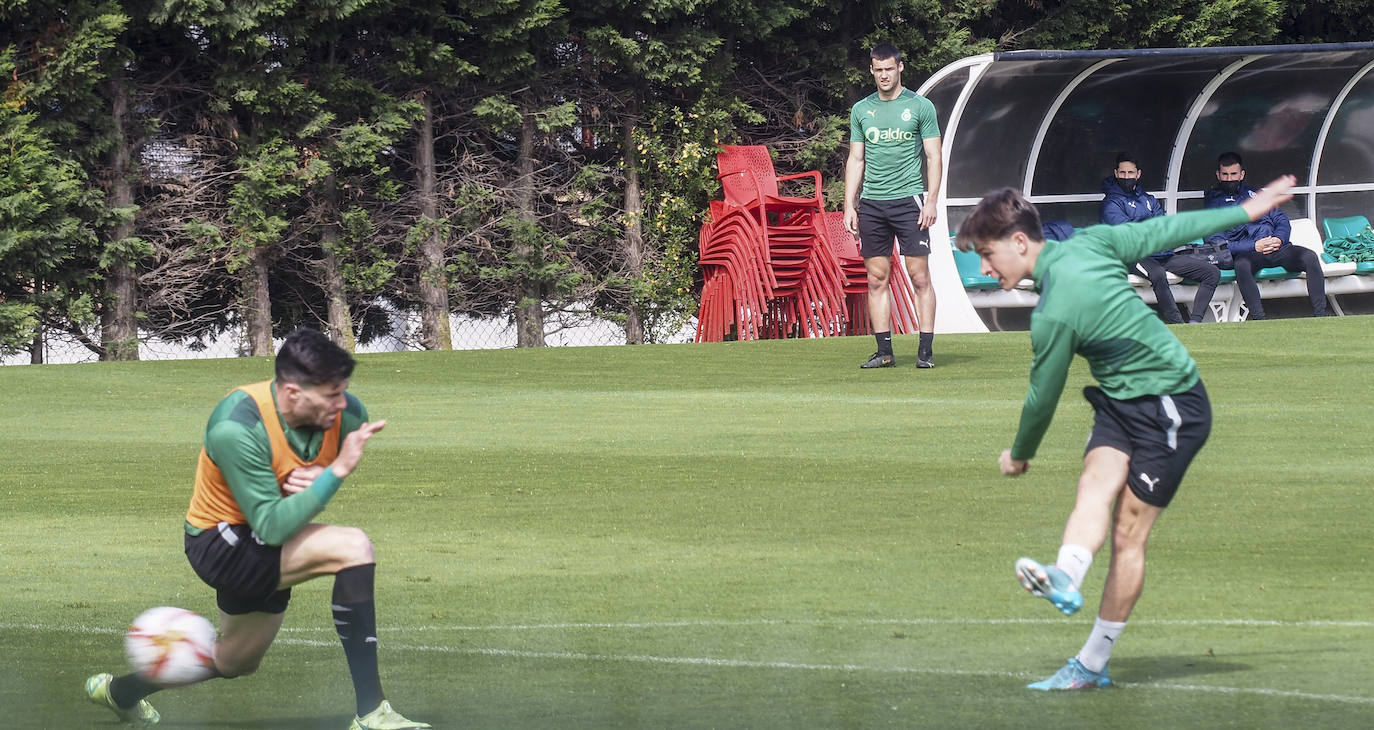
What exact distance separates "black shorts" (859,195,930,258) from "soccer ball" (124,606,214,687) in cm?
835

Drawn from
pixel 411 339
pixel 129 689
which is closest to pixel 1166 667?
pixel 129 689

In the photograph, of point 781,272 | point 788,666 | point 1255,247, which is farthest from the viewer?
point 781,272

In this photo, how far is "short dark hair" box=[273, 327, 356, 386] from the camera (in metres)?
4.71

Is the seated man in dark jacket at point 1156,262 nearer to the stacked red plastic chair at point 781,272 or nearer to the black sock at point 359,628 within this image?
the stacked red plastic chair at point 781,272

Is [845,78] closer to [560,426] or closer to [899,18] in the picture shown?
[899,18]

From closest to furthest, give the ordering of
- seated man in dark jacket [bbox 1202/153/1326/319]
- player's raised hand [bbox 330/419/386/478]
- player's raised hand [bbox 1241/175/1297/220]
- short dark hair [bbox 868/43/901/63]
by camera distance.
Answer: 1. player's raised hand [bbox 330/419/386/478]
2. player's raised hand [bbox 1241/175/1297/220]
3. short dark hair [bbox 868/43/901/63]
4. seated man in dark jacket [bbox 1202/153/1326/319]

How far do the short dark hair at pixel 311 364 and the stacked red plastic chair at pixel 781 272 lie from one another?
14056mm

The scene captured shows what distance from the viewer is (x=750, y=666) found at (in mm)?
5559

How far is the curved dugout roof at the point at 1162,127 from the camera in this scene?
20859mm

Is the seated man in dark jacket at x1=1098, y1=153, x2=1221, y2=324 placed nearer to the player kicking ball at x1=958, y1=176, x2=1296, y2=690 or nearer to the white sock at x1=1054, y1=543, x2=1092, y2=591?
the player kicking ball at x1=958, y1=176, x2=1296, y2=690

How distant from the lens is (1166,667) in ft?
17.7

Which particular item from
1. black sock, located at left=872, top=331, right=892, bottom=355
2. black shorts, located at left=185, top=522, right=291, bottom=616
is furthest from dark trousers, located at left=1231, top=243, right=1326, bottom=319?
black shorts, located at left=185, top=522, right=291, bottom=616

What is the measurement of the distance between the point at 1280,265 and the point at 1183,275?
67.0 inches

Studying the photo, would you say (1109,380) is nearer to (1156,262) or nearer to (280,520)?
(280,520)
